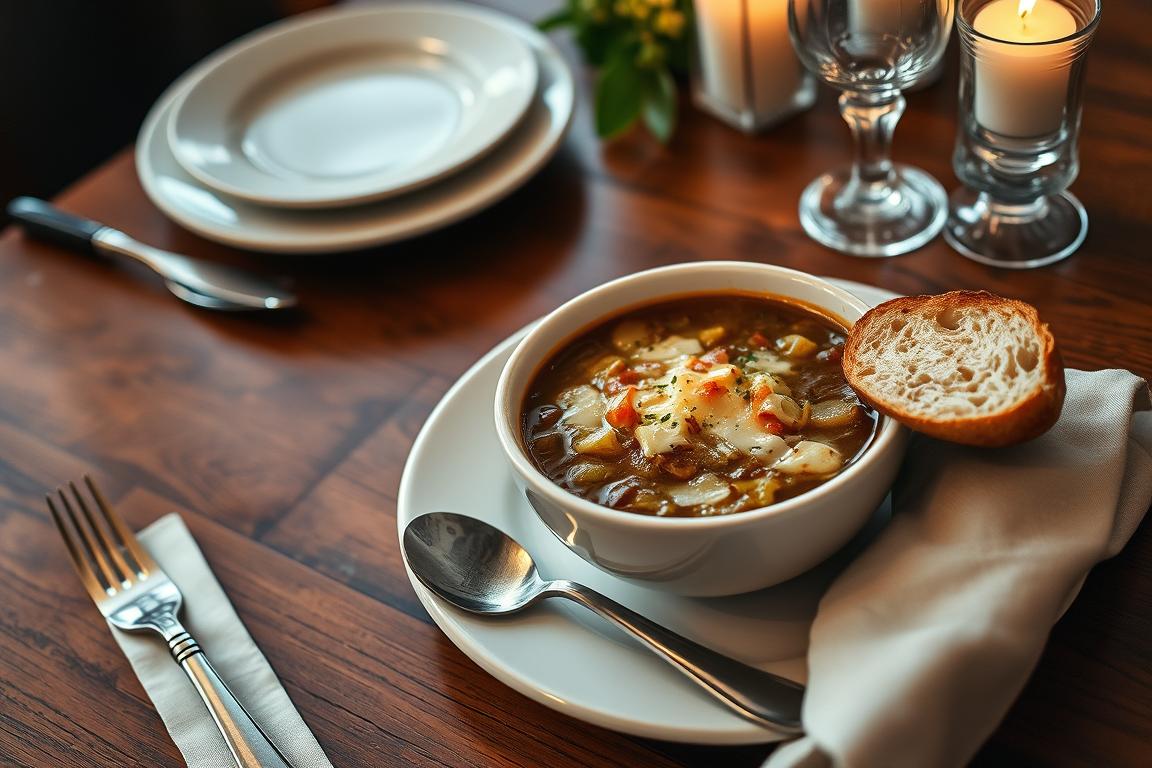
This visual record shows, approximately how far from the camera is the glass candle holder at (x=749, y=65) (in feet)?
6.38

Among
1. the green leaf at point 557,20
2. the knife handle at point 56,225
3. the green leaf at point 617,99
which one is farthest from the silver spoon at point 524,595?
the green leaf at point 557,20

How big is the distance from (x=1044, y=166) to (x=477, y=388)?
860 millimetres

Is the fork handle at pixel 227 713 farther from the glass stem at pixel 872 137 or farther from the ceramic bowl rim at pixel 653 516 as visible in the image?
the glass stem at pixel 872 137

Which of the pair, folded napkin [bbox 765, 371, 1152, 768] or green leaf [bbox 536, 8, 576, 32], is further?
green leaf [bbox 536, 8, 576, 32]

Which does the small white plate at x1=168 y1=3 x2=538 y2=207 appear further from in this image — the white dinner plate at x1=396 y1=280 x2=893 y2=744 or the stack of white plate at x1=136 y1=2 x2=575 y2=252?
the white dinner plate at x1=396 y1=280 x2=893 y2=744

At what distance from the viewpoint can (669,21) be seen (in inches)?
81.4

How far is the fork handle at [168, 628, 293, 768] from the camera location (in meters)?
1.17

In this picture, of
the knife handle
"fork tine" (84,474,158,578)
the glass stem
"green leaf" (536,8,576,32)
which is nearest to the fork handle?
"fork tine" (84,474,158,578)

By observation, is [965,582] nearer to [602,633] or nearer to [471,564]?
[602,633]

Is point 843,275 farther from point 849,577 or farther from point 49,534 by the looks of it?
point 49,534

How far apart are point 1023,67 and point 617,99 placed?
31.9 inches

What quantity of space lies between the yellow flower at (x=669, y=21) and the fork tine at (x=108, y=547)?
1.30 meters

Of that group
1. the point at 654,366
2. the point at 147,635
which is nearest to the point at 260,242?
the point at 147,635

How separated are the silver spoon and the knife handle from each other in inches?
46.2
